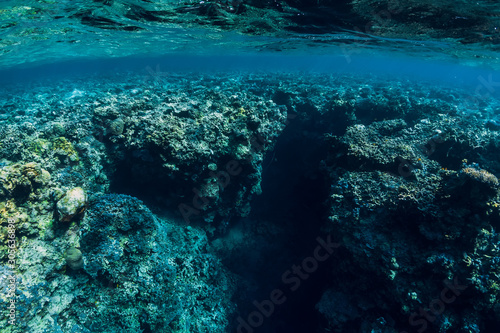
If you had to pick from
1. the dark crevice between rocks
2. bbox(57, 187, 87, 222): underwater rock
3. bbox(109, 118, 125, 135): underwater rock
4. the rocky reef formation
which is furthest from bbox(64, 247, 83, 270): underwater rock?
the dark crevice between rocks

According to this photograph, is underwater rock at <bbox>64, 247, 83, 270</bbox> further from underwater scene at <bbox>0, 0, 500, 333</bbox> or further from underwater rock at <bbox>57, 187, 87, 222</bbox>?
underwater rock at <bbox>57, 187, 87, 222</bbox>

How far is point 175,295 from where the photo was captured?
6.69 m

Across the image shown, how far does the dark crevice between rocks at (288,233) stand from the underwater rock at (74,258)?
Answer: 19.0 feet

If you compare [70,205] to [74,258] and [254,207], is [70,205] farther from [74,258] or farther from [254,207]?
[254,207]

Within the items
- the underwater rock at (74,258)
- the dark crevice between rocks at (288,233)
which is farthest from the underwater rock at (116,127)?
the dark crevice between rocks at (288,233)

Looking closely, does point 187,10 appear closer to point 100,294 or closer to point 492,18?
point 100,294

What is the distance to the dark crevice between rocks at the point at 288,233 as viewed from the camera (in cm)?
907

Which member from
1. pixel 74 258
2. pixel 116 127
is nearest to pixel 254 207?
pixel 116 127

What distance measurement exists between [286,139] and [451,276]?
9954 millimetres

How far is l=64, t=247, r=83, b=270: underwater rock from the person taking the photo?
572cm

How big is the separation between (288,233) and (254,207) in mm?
2361

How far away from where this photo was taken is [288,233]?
38.0ft

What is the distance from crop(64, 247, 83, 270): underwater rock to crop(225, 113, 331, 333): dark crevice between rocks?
578 centimetres

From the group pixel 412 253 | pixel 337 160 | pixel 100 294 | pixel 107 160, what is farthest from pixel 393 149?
pixel 107 160
